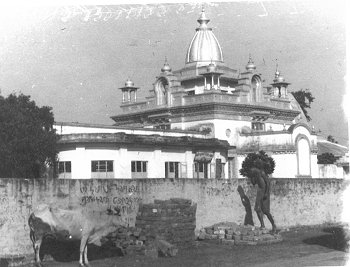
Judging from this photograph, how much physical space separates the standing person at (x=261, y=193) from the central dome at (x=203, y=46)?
33.2 m

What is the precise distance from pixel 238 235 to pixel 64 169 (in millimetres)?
16853

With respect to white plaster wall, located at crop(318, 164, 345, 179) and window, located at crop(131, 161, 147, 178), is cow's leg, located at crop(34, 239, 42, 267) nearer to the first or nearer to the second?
window, located at crop(131, 161, 147, 178)

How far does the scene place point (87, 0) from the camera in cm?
1811

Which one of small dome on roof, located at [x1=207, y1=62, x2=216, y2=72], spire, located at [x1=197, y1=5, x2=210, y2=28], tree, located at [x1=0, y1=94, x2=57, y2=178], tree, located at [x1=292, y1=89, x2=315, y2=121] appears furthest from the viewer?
tree, located at [x1=292, y1=89, x2=315, y2=121]

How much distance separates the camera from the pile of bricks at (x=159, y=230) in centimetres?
2139

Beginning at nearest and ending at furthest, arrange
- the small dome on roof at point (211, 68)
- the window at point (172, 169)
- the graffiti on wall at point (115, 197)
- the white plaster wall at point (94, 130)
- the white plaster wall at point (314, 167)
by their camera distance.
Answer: the graffiti on wall at point (115, 197), the window at point (172, 169), the white plaster wall at point (94, 130), the white plaster wall at point (314, 167), the small dome on roof at point (211, 68)

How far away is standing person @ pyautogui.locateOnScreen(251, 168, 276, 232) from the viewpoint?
2761cm

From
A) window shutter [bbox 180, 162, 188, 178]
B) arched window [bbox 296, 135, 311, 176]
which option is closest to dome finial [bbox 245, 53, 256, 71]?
arched window [bbox 296, 135, 311, 176]

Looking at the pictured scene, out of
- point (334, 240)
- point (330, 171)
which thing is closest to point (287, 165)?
point (330, 171)

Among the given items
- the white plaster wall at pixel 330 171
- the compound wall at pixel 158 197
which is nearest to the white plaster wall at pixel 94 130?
the white plaster wall at pixel 330 171

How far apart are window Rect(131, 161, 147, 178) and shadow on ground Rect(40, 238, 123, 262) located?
1929cm

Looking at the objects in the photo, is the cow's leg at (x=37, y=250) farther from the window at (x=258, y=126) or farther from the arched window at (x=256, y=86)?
the arched window at (x=256, y=86)

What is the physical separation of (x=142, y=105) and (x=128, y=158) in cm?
2060

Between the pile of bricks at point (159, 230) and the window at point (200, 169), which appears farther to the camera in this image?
the window at point (200, 169)
